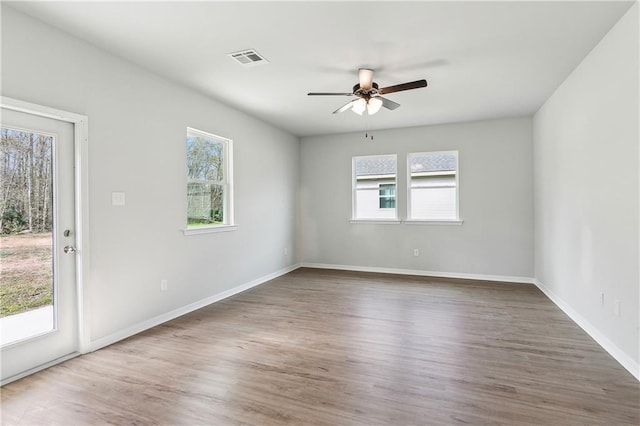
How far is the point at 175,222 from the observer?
3.79 meters

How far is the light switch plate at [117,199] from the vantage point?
3.07 meters

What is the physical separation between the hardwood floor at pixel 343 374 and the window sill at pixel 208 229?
97 cm

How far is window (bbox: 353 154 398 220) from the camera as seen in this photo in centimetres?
620

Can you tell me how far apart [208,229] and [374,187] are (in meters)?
3.29

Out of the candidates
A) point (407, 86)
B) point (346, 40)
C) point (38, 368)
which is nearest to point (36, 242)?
point (38, 368)

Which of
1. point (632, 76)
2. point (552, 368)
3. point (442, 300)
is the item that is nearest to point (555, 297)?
point (442, 300)

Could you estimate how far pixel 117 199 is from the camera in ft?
10.2

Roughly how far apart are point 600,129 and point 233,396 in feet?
11.9

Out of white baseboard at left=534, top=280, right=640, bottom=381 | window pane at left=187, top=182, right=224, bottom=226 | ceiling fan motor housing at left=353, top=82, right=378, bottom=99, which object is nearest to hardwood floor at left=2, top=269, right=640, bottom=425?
white baseboard at left=534, top=280, right=640, bottom=381

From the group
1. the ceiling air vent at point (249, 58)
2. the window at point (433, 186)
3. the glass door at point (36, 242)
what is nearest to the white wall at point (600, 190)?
the window at point (433, 186)

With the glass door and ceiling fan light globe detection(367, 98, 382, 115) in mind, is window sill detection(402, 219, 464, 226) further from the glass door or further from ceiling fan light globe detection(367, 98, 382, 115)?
the glass door

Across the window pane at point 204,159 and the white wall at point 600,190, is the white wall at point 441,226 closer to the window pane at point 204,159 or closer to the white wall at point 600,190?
the white wall at point 600,190

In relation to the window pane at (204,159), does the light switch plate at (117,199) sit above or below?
below

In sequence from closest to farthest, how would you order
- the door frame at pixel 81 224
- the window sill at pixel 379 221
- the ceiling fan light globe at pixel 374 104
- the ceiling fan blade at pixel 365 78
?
1. the door frame at pixel 81 224
2. the ceiling fan blade at pixel 365 78
3. the ceiling fan light globe at pixel 374 104
4. the window sill at pixel 379 221
